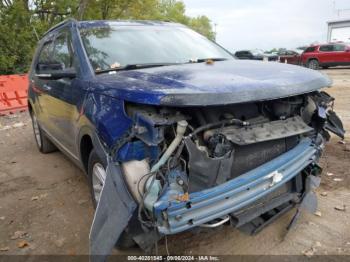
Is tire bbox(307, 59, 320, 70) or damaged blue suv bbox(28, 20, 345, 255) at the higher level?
damaged blue suv bbox(28, 20, 345, 255)

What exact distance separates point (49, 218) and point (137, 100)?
208 centimetres

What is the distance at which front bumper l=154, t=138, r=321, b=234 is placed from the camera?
88.9 inches

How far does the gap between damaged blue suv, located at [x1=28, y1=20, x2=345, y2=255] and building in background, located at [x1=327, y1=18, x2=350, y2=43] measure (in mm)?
42745

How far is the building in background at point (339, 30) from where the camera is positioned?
41.3m

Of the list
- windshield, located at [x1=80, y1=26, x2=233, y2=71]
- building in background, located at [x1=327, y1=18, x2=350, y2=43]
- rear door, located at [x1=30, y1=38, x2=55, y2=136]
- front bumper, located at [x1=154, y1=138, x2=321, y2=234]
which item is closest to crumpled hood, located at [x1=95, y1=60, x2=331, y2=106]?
windshield, located at [x1=80, y1=26, x2=233, y2=71]

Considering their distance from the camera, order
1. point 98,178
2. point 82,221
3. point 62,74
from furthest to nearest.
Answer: point 82,221 → point 62,74 → point 98,178

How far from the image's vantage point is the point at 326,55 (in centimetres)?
2188

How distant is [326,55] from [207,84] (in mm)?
21716

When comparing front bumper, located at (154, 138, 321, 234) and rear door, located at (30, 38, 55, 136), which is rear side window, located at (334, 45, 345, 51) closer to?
rear door, located at (30, 38, 55, 136)

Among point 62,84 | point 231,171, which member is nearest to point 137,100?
point 231,171

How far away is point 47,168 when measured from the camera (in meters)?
5.38

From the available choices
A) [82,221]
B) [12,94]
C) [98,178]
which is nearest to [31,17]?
[12,94]

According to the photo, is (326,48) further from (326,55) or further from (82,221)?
(82,221)

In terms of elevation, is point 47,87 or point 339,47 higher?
point 47,87
